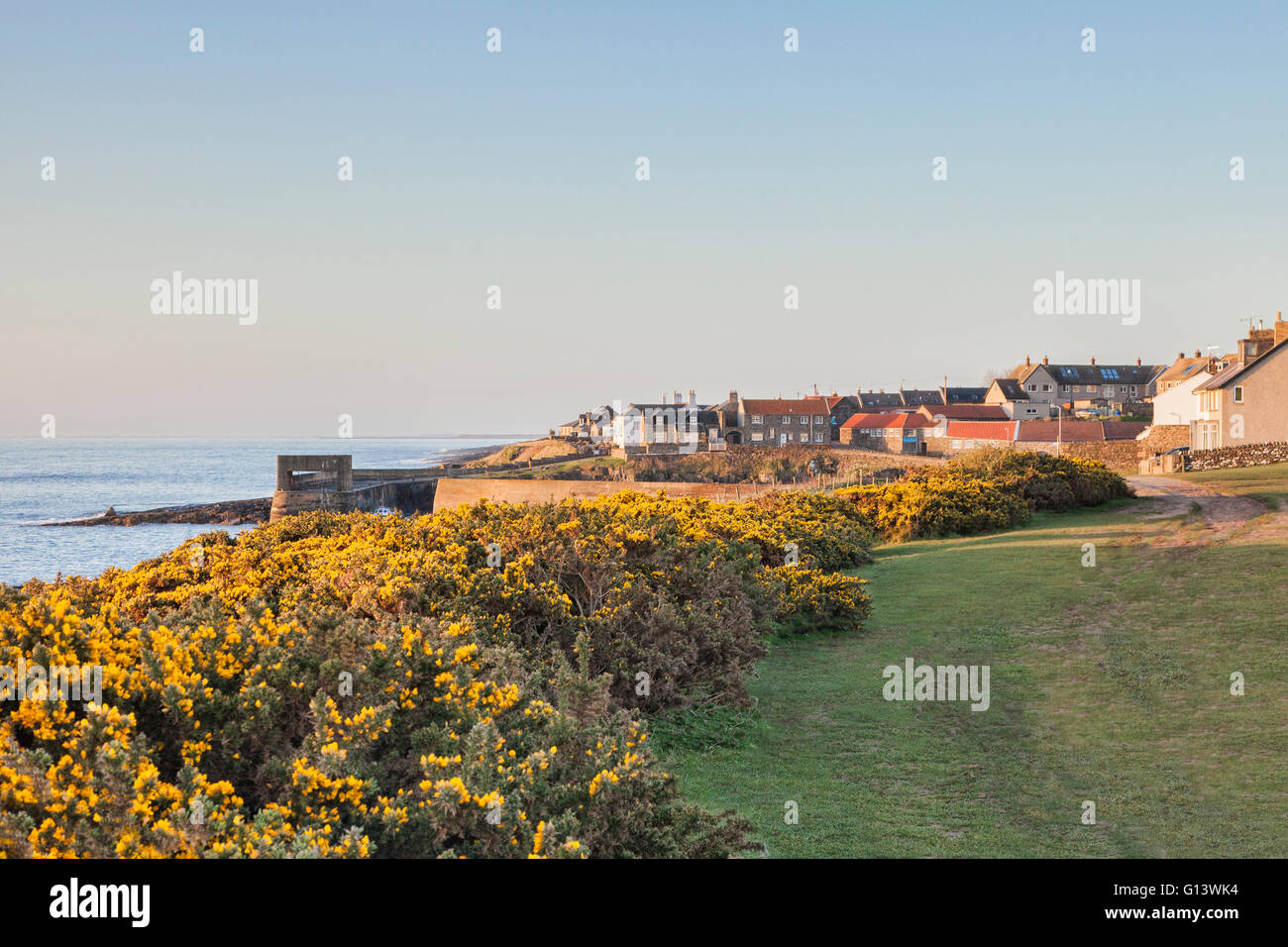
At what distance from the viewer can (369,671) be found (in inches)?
205

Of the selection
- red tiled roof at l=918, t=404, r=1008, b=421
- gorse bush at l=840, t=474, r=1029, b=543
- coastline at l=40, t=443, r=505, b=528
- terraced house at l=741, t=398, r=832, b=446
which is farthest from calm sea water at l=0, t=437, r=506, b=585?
red tiled roof at l=918, t=404, r=1008, b=421

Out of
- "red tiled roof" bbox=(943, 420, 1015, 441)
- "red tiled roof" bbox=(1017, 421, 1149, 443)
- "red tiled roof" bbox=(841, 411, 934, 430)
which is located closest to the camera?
"red tiled roof" bbox=(1017, 421, 1149, 443)

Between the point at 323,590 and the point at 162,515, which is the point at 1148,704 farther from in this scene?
the point at 162,515

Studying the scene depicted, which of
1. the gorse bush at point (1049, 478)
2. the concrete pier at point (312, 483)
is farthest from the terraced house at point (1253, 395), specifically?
the concrete pier at point (312, 483)

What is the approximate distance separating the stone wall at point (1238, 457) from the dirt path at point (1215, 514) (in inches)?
341

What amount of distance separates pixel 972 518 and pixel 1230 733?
1677cm

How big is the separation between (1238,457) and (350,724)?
44.4 meters

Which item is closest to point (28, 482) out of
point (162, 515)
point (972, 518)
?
point (162, 515)

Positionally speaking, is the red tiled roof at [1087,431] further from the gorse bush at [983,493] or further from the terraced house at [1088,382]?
the gorse bush at [983,493]

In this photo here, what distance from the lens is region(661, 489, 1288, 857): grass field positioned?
6.30 metres

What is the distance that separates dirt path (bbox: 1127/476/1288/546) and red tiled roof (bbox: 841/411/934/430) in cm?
6816

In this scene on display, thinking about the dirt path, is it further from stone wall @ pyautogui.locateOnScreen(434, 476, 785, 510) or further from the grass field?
stone wall @ pyautogui.locateOnScreen(434, 476, 785, 510)

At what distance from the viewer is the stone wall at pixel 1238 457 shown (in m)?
38.3

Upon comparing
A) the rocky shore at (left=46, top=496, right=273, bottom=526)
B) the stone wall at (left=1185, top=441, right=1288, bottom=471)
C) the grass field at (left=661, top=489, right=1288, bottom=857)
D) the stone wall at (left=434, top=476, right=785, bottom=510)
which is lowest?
the rocky shore at (left=46, top=496, right=273, bottom=526)
